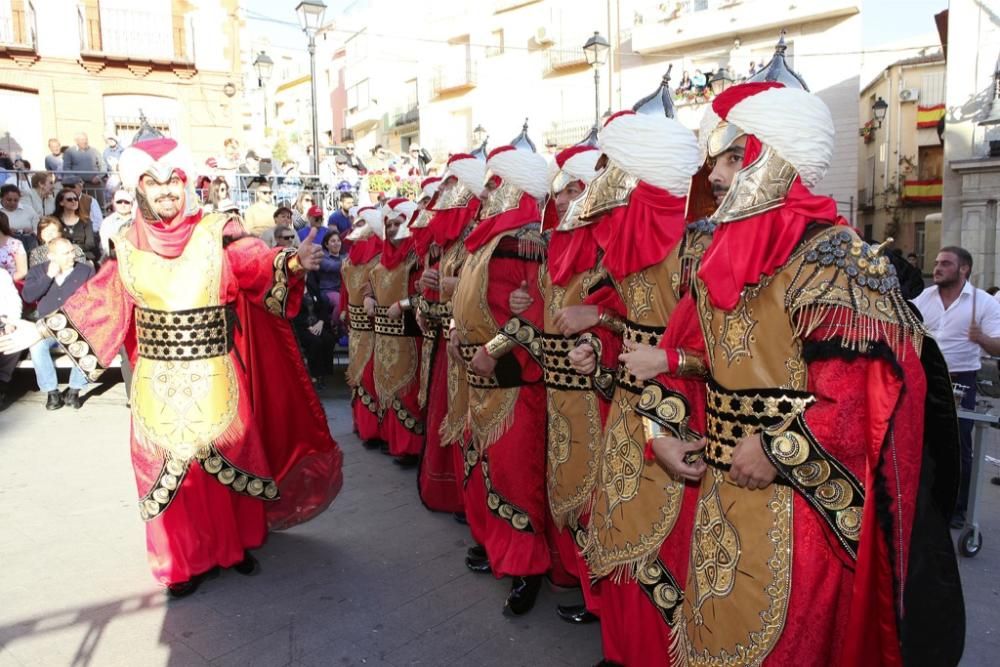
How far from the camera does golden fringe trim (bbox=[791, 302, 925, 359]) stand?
1937 mm

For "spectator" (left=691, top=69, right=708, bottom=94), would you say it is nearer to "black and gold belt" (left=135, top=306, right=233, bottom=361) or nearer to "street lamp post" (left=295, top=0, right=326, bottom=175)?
"street lamp post" (left=295, top=0, right=326, bottom=175)

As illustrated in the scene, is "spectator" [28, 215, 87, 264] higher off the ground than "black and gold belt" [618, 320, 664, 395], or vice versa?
"spectator" [28, 215, 87, 264]

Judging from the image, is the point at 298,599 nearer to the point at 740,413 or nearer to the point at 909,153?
the point at 740,413

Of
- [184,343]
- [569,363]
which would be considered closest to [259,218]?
[184,343]

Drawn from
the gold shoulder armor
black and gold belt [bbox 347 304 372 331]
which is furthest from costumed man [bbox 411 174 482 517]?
the gold shoulder armor

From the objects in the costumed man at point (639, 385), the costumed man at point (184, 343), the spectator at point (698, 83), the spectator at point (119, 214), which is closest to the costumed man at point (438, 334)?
the costumed man at point (184, 343)

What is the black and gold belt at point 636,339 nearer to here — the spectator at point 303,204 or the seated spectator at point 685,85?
the spectator at point 303,204

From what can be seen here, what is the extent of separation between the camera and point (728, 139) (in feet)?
7.30

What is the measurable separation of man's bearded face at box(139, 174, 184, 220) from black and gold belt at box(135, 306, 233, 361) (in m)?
0.49

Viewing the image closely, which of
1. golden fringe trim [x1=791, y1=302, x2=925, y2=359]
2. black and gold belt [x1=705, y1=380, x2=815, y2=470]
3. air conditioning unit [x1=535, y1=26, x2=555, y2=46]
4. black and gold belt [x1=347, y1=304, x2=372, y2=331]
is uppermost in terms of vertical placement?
air conditioning unit [x1=535, y1=26, x2=555, y2=46]

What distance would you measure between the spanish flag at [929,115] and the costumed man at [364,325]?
23.9 meters

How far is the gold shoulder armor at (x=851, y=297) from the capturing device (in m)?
1.94

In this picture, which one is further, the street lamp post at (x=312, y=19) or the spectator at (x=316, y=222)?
the street lamp post at (x=312, y=19)

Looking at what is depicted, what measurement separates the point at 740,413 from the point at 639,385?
654 mm
